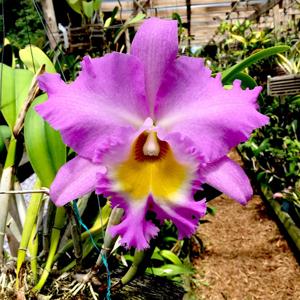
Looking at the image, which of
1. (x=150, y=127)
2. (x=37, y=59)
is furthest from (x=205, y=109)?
(x=37, y=59)

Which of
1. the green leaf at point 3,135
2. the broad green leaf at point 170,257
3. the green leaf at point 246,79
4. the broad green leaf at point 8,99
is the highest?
the green leaf at point 246,79

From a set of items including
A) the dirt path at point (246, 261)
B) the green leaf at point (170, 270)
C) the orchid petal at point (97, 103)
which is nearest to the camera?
the orchid petal at point (97, 103)

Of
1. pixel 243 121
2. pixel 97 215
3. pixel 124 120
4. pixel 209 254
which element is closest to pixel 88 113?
pixel 124 120

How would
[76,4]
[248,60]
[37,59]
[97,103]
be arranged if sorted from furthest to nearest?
[76,4] → [37,59] → [248,60] → [97,103]

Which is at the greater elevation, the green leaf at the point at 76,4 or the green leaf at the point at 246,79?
the green leaf at the point at 76,4

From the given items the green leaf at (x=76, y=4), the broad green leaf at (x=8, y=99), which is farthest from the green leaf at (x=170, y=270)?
the green leaf at (x=76, y=4)

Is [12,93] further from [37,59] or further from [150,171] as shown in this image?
[150,171]

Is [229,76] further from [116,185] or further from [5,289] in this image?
[5,289]

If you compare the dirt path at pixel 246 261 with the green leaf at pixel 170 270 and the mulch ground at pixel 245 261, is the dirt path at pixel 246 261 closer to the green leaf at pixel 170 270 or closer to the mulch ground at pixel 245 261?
the mulch ground at pixel 245 261
